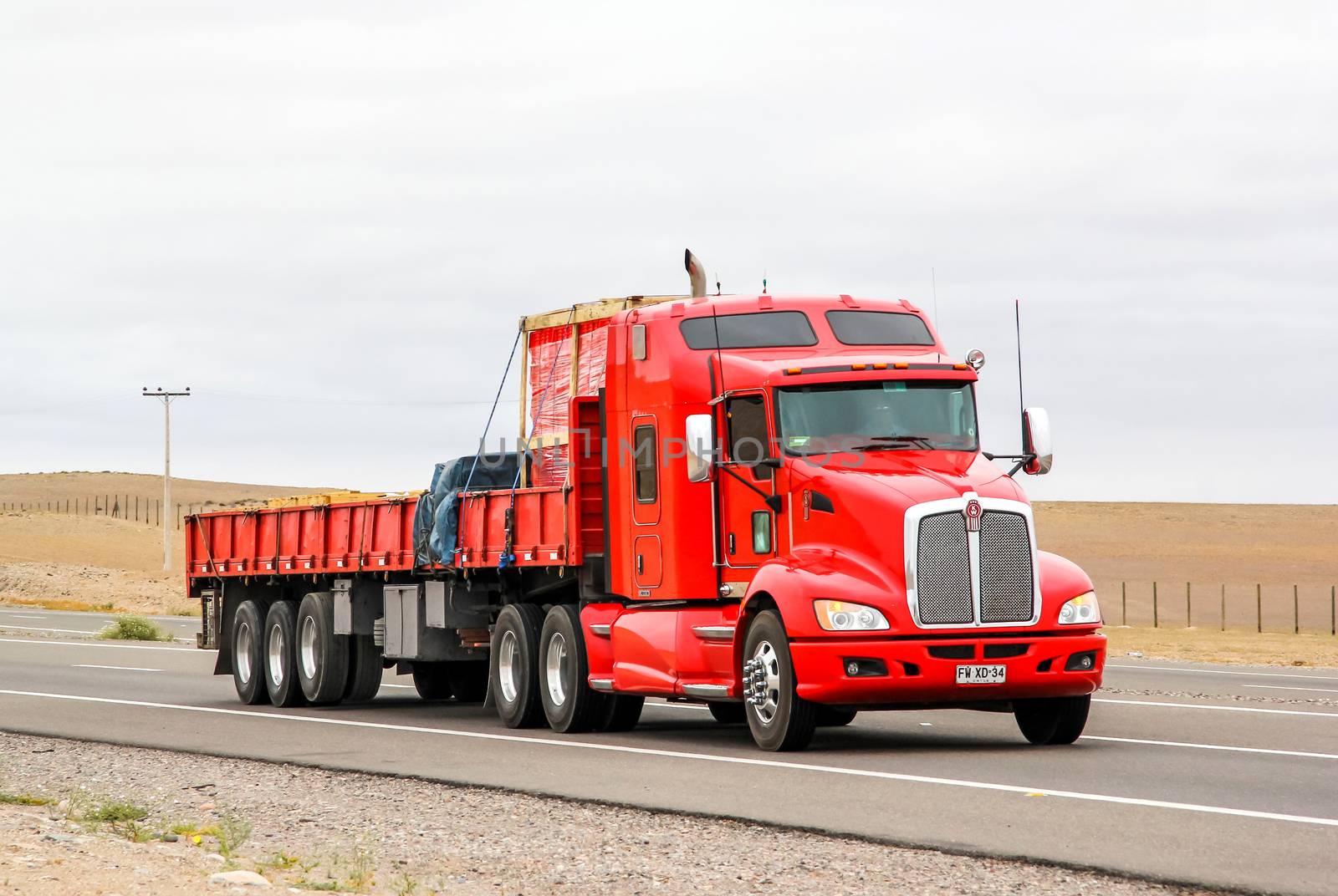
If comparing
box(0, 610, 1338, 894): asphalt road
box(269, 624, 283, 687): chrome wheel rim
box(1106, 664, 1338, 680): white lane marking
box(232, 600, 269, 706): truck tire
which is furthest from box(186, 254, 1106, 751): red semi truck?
box(1106, 664, 1338, 680): white lane marking

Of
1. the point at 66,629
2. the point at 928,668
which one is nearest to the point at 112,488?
the point at 66,629

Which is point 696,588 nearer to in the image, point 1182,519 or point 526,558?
point 526,558

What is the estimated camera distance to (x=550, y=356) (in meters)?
20.0

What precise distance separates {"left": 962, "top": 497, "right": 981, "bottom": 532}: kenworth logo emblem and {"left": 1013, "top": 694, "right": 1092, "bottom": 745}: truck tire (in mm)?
1693

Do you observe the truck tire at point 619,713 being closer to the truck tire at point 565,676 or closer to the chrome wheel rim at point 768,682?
the truck tire at point 565,676

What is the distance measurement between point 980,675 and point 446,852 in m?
5.62

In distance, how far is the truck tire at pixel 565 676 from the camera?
1781 cm

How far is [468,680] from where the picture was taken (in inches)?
917

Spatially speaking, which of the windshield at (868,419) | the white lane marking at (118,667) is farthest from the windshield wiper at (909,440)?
the white lane marking at (118,667)

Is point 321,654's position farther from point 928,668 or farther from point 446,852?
point 446,852

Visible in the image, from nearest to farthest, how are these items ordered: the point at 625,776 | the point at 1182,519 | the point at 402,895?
the point at 402,895 → the point at 625,776 → the point at 1182,519

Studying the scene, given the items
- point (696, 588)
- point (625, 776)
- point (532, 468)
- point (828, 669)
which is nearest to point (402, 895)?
point (625, 776)

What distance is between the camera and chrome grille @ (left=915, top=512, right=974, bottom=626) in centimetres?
1482

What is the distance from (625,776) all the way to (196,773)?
3.40 m
